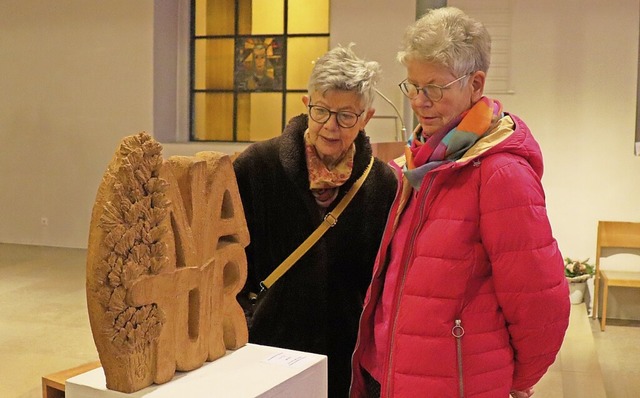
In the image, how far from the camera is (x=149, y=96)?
7641 mm

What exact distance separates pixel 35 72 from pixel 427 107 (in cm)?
732

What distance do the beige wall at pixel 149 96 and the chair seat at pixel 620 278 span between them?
0.24 meters

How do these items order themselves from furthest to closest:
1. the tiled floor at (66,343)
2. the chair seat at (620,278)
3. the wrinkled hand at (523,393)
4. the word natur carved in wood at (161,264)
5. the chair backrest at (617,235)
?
the chair backrest at (617,235)
the chair seat at (620,278)
the tiled floor at (66,343)
the wrinkled hand at (523,393)
the word natur carved in wood at (161,264)

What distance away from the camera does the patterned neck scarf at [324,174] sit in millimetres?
1936

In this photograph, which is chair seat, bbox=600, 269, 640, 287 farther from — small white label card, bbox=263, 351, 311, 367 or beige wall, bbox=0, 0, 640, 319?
small white label card, bbox=263, 351, 311, 367

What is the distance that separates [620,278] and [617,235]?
0.50 meters

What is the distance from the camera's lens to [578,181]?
6.41m

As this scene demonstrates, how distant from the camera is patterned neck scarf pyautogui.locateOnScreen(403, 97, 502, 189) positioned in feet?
5.14

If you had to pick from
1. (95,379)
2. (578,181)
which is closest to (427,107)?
(95,379)

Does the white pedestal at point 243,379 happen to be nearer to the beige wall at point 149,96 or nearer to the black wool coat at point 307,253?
the black wool coat at point 307,253

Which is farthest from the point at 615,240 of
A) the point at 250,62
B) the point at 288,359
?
the point at 288,359

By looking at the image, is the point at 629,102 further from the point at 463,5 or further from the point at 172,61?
the point at 172,61

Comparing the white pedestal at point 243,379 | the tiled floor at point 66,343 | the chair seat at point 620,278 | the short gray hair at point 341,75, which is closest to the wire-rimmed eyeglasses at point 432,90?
the short gray hair at point 341,75

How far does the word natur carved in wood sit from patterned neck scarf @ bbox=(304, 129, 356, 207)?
355 millimetres
